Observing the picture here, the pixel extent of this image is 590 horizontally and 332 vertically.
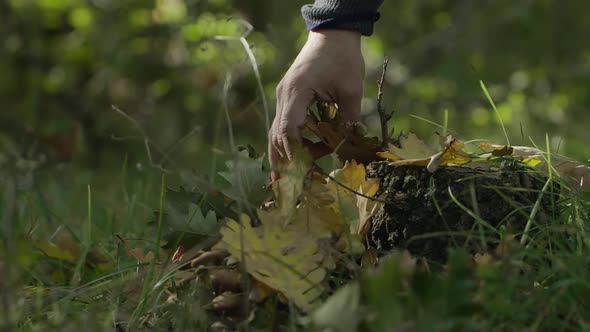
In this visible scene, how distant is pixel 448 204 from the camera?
1526mm

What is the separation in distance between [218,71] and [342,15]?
4333 millimetres

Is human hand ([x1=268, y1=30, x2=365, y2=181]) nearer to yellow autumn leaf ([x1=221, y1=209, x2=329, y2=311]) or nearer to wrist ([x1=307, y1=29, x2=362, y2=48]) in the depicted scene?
wrist ([x1=307, y1=29, x2=362, y2=48])

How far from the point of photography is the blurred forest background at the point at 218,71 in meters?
5.61

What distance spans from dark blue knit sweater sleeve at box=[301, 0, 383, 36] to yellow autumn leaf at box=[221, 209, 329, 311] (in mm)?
487

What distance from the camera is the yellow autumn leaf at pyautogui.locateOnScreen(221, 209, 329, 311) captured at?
Answer: 1.32 meters

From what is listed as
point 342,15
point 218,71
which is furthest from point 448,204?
point 218,71

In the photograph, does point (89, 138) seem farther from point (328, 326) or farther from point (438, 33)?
point (328, 326)

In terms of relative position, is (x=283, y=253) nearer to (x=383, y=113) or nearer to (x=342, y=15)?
(x=383, y=113)

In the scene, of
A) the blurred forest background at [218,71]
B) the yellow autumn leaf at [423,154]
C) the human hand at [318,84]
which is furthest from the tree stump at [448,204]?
the blurred forest background at [218,71]

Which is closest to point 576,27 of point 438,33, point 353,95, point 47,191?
point 438,33

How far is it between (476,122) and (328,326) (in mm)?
5492

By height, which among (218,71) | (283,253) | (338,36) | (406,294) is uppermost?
(338,36)

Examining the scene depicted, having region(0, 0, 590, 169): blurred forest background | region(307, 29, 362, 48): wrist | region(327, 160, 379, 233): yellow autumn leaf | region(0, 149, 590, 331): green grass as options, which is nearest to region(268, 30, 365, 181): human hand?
region(307, 29, 362, 48): wrist

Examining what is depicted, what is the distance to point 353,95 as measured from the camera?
1.70 m
